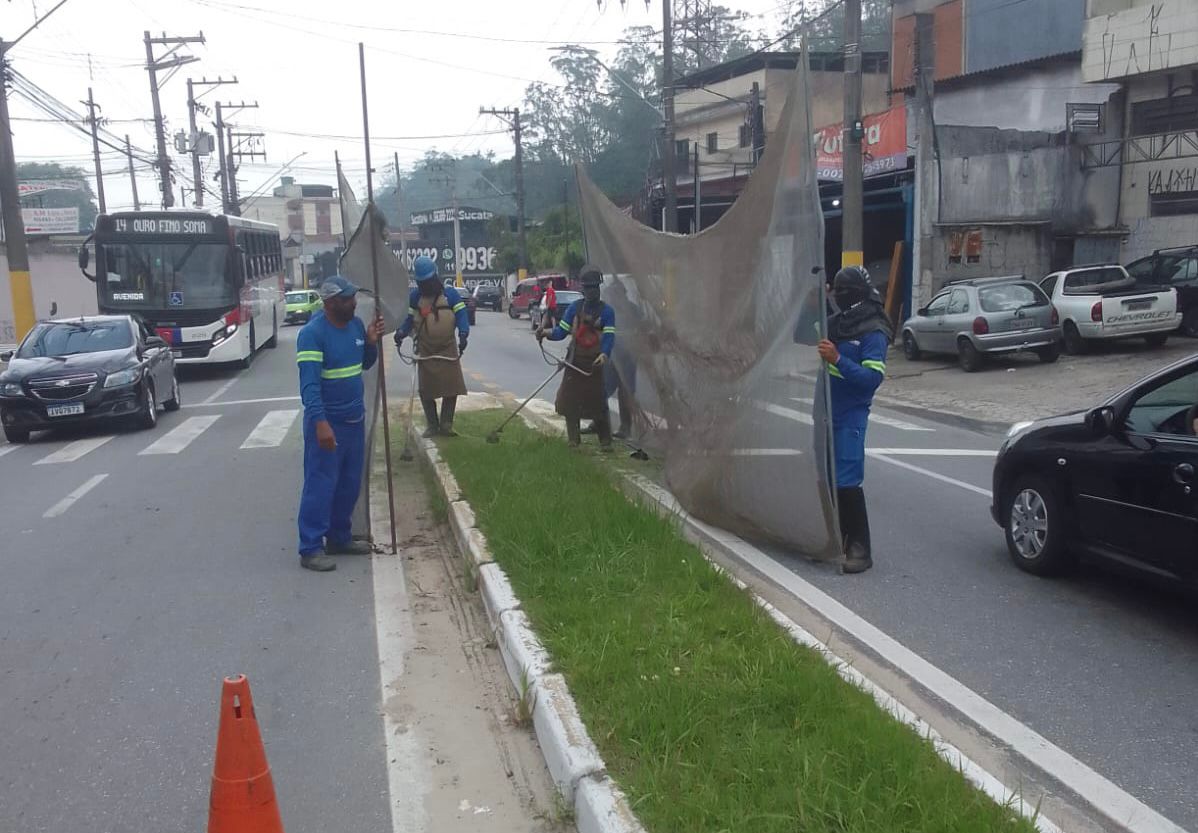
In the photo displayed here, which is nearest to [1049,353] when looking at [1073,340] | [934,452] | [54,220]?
[1073,340]

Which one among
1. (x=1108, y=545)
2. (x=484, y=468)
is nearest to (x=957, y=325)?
(x=484, y=468)

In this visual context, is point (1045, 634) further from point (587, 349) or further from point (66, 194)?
point (66, 194)

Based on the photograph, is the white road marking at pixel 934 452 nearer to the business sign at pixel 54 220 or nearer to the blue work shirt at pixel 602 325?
the blue work shirt at pixel 602 325

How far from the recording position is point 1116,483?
219 inches

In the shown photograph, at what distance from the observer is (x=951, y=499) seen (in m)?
8.71

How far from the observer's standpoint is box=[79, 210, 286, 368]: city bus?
20.1 meters

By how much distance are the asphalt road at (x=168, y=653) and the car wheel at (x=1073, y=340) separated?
13.6m

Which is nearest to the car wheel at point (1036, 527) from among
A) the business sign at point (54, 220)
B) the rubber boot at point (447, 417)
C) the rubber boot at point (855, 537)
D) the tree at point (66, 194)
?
the rubber boot at point (855, 537)

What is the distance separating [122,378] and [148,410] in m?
0.62

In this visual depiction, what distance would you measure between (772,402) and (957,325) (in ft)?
41.8

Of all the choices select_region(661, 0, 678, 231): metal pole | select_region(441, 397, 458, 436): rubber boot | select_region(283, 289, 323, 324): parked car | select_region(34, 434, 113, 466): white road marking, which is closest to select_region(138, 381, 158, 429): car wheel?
select_region(34, 434, 113, 466): white road marking

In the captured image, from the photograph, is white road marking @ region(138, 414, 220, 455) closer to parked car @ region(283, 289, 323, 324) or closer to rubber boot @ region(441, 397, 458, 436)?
rubber boot @ region(441, 397, 458, 436)

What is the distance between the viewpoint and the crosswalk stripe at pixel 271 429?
12368 millimetres

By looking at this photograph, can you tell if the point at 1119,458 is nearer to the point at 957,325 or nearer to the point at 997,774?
the point at 997,774
